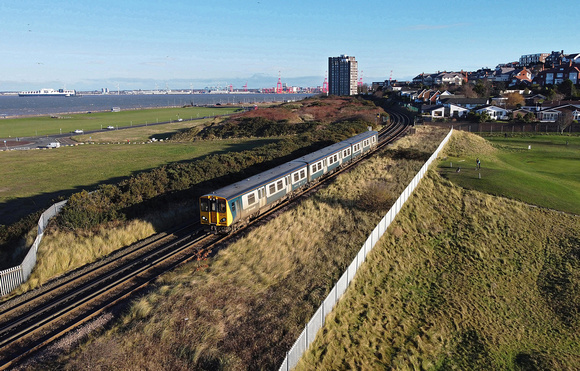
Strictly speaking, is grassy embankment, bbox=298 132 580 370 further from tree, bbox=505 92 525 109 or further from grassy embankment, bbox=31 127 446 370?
tree, bbox=505 92 525 109

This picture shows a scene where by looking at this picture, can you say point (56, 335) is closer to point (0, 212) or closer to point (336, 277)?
point (336, 277)

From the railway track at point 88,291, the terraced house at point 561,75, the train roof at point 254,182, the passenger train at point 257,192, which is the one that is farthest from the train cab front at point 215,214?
the terraced house at point 561,75

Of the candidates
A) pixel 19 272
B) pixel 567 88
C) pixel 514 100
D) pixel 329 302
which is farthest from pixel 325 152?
pixel 567 88

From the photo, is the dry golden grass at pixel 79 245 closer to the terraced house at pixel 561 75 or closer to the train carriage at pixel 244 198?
the train carriage at pixel 244 198

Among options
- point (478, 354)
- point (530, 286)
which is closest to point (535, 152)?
point (530, 286)

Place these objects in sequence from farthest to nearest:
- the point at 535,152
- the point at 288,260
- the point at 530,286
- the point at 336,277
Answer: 1. the point at 535,152
2. the point at 530,286
3. the point at 288,260
4. the point at 336,277
